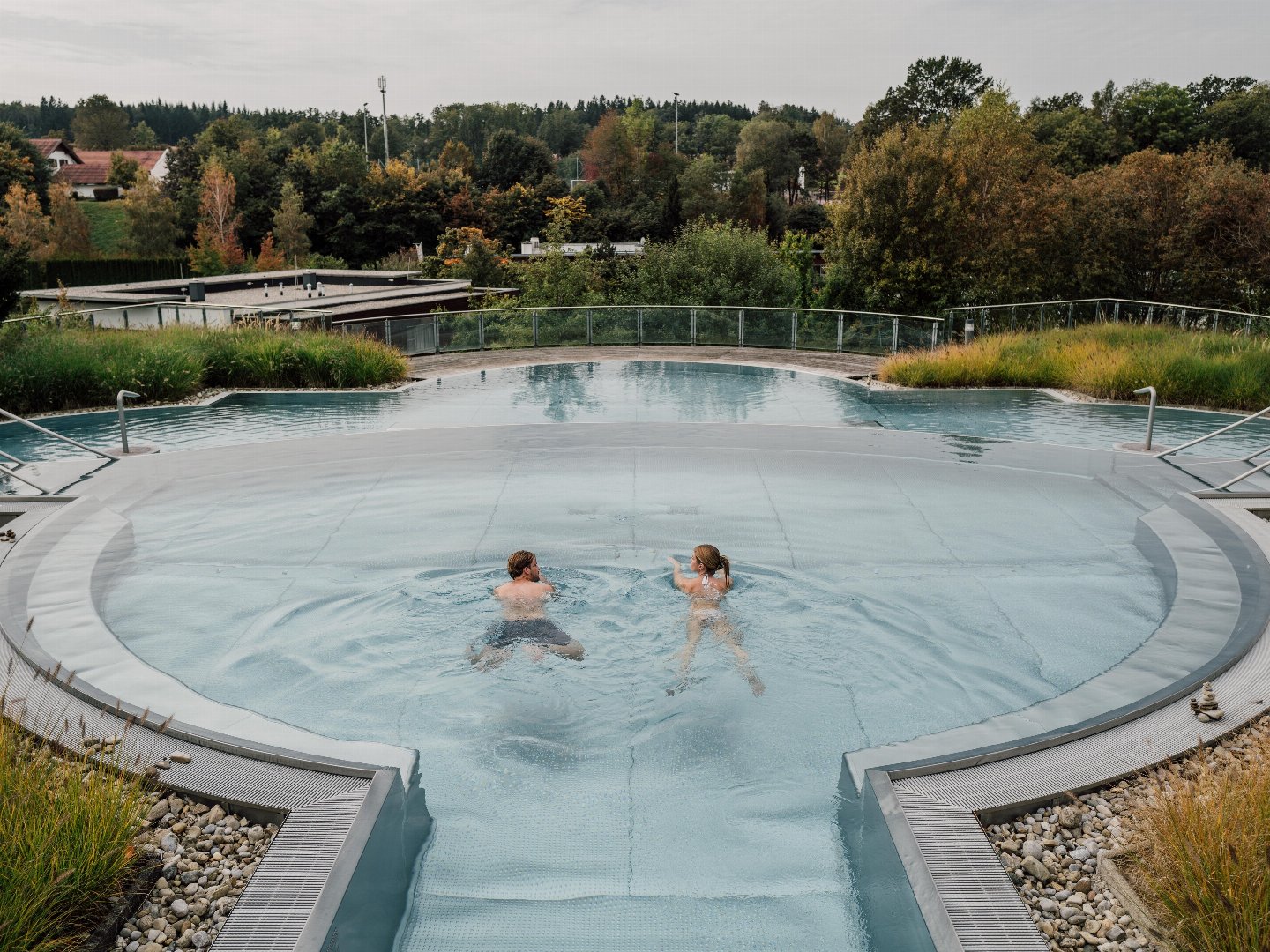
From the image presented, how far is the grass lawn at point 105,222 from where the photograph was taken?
5897cm

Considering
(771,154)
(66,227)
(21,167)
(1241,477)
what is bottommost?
(1241,477)

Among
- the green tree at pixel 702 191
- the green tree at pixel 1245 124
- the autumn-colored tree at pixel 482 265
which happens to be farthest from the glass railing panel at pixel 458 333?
the green tree at pixel 1245 124

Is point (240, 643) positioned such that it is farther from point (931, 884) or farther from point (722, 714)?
point (931, 884)

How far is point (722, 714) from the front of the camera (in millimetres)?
6359

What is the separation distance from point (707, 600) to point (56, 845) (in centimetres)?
478

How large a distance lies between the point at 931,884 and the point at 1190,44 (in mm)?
42997

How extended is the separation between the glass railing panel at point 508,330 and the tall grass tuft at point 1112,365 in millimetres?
7015

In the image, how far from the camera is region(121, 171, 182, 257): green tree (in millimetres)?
45094

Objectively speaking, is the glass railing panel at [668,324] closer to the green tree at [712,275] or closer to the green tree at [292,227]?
the green tree at [712,275]

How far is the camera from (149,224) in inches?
1779

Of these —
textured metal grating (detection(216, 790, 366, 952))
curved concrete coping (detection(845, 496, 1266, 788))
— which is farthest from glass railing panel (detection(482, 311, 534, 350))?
textured metal grating (detection(216, 790, 366, 952))

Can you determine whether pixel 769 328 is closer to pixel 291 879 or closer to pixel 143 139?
pixel 291 879

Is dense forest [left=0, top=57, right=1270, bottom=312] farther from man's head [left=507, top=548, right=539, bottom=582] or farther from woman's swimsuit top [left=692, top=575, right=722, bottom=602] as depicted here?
woman's swimsuit top [left=692, top=575, right=722, bottom=602]

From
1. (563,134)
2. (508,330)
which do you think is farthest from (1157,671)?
(563,134)
